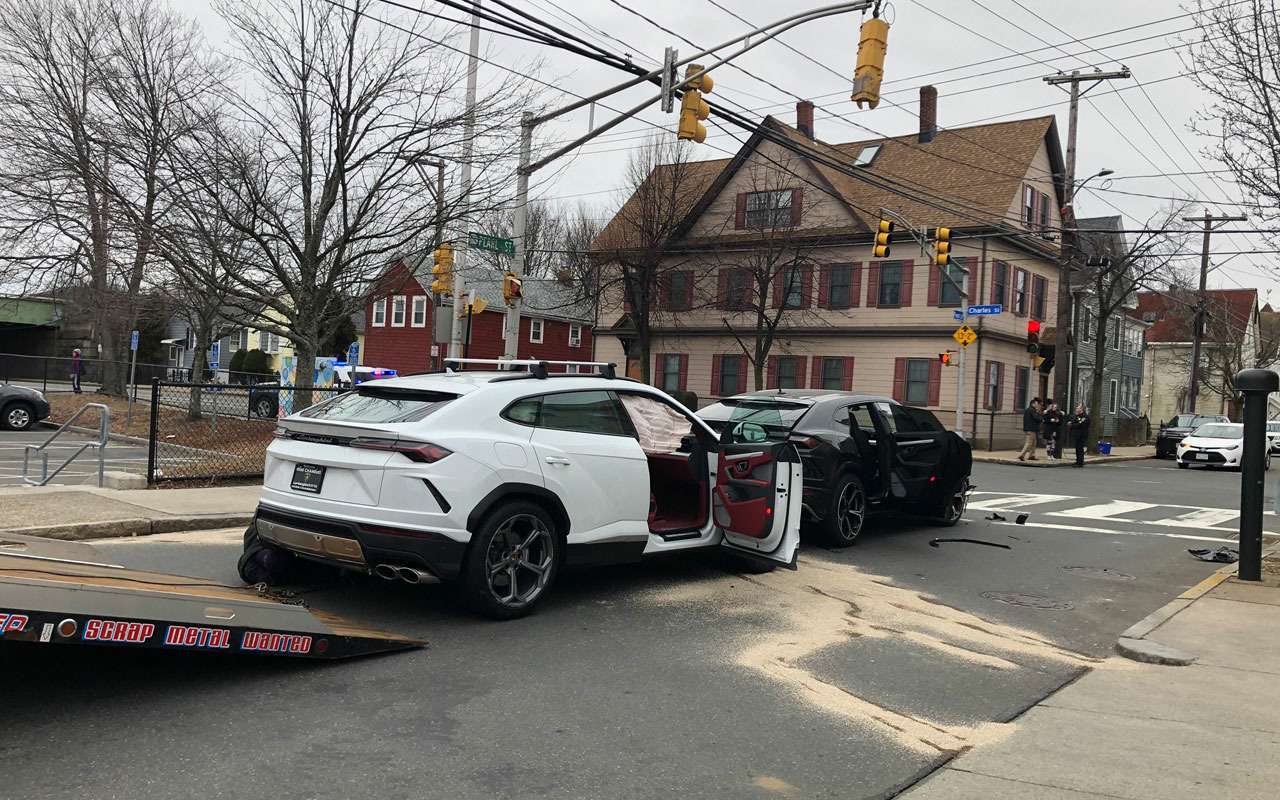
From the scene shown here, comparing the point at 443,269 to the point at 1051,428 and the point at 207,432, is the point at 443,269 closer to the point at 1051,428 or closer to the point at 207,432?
the point at 207,432

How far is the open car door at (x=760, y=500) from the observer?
Result: 24.7 feet

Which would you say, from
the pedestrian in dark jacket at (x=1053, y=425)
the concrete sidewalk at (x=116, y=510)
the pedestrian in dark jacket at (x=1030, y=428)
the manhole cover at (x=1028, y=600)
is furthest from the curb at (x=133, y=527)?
the pedestrian in dark jacket at (x=1053, y=425)

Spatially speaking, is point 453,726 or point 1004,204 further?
point 1004,204

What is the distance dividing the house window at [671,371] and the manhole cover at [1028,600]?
105ft

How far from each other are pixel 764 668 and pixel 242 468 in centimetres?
918

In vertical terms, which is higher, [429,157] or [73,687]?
[429,157]

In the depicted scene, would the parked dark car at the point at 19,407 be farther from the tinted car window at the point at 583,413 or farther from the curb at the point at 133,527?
the tinted car window at the point at 583,413

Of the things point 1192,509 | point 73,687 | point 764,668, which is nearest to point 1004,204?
point 1192,509

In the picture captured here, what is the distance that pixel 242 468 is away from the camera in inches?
498

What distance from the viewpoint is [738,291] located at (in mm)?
37125

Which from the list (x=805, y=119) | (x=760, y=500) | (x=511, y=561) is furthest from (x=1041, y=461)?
(x=511, y=561)

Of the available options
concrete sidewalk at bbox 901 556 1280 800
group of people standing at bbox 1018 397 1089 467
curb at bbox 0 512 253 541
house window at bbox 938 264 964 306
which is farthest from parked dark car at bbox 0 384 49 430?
house window at bbox 938 264 964 306

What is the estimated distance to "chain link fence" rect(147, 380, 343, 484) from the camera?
1178 cm

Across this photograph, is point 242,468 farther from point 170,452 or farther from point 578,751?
point 578,751
